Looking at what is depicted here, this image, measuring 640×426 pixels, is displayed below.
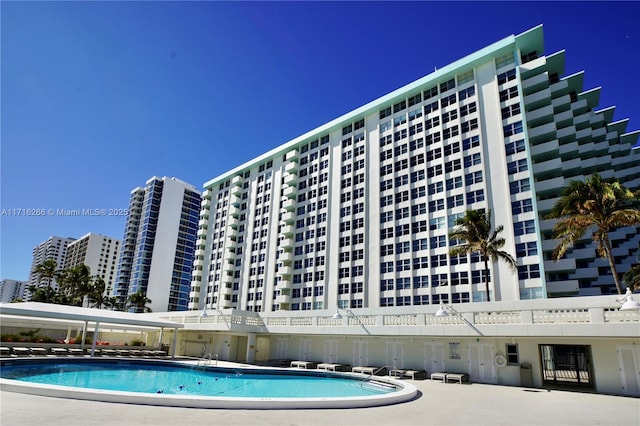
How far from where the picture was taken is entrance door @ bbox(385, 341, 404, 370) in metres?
30.9

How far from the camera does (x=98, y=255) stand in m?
157

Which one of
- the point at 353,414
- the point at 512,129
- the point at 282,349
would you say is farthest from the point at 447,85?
the point at 353,414

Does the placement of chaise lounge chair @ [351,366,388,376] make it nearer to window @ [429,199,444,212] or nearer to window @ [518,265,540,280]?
window @ [518,265,540,280]

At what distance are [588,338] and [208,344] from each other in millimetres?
36380

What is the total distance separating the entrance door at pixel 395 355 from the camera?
1216 inches

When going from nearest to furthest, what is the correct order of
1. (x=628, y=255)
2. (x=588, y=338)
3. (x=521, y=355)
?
(x=588, y=338) → (x=521, y=355) → (x=628, y=255)

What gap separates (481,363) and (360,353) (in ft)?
34.0

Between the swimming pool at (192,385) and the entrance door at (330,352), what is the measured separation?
6485 mm

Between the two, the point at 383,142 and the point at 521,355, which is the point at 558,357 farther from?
the point at 383,142

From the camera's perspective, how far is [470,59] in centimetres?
4666

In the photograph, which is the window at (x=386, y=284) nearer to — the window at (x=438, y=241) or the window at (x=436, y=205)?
the window at (x=438, y=241)

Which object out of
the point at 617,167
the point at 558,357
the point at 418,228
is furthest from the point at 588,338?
the point at 617,167

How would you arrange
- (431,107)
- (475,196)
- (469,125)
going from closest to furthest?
(475,196) → (469,125) → (431,107)

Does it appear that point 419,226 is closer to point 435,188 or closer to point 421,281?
point 435,188
